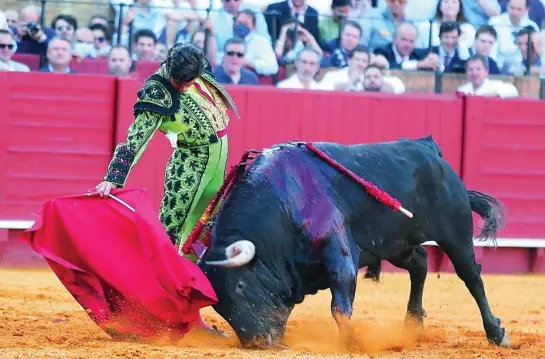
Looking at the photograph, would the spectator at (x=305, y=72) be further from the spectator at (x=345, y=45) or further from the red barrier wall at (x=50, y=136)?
the red barrier wall at (x=50, y=136)

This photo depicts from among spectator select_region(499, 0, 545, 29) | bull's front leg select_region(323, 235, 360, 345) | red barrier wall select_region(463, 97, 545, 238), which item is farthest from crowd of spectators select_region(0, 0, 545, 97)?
bull's front leg select_region(323, 235, 360, 345)

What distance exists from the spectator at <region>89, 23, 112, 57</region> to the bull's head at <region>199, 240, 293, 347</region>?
170 inches

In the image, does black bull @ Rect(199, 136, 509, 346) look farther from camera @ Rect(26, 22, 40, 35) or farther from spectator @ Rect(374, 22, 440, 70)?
camera @ Rect(26, 22, 40, 35)

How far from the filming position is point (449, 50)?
9.19 m

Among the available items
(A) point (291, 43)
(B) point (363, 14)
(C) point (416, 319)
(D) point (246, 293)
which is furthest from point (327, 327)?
(B) point (363, 14)

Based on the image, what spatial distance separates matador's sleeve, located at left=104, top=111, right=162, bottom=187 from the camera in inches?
190

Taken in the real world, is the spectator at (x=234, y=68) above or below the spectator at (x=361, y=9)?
below

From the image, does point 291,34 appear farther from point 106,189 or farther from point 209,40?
point 106,189

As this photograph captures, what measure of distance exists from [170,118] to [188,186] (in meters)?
0.34

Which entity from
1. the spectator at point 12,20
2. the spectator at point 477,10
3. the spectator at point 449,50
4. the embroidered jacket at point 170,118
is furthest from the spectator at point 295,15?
the embroidered jacket at point 170,118

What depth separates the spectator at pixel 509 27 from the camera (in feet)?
30.8

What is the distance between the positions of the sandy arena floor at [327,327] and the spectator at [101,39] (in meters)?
1.81

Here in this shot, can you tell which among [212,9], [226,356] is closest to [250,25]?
[212,9]

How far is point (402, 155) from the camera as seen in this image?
17.8 ft
